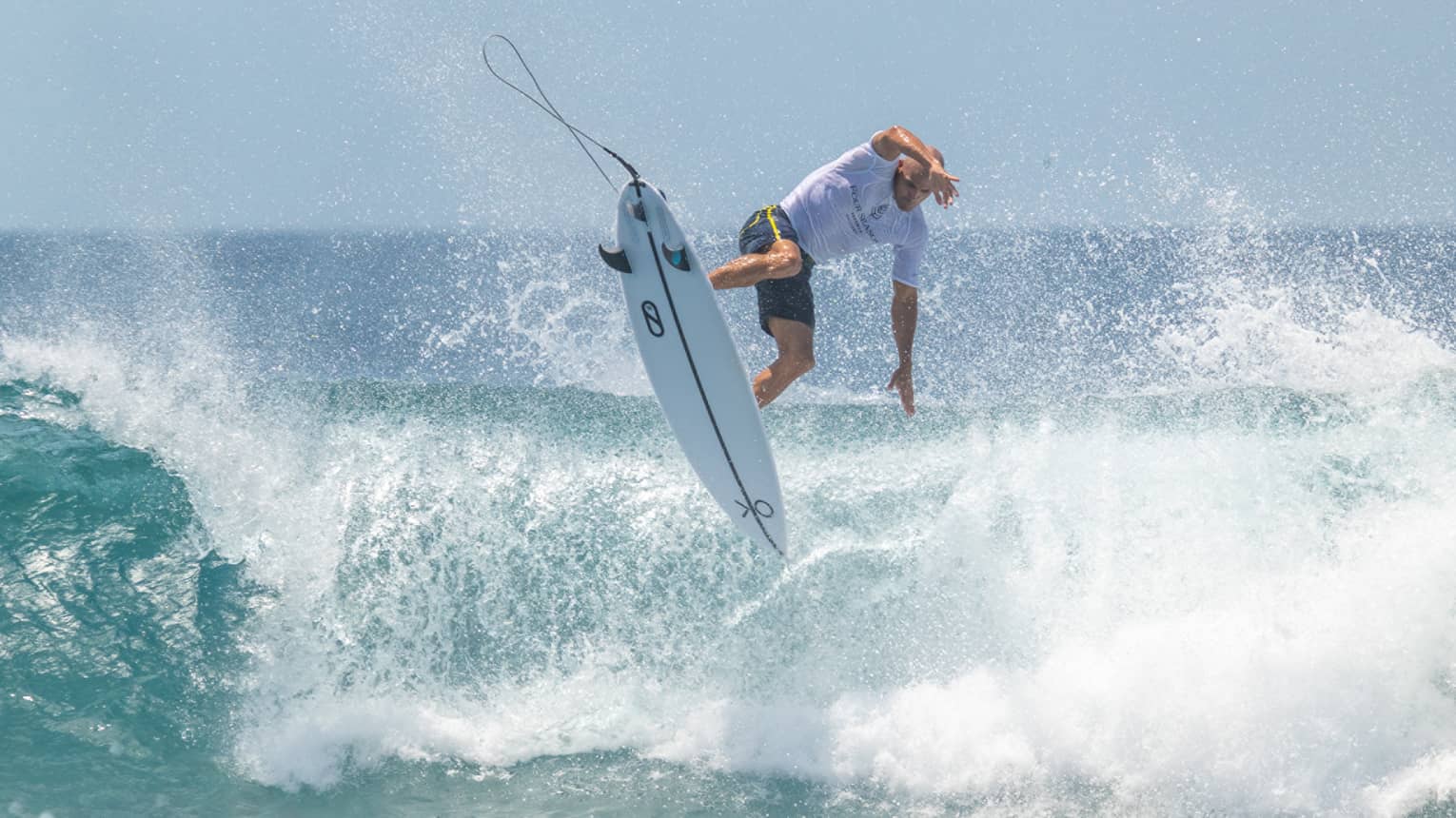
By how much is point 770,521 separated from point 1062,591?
1689 mm

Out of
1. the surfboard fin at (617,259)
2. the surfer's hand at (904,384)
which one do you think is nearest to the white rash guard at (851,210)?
the surfer's hand at (904,384)

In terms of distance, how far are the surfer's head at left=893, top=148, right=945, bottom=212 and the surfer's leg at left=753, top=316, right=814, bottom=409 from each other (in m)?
0.80

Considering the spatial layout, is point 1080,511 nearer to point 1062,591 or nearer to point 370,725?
point 1062,591

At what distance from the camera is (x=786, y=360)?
6078 millimetres

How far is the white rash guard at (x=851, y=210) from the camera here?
5902 mm

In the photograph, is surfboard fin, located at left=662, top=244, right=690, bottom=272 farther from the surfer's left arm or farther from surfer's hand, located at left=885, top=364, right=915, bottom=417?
surfer's hand, located at left=885, top=364, right=915, bottom=417

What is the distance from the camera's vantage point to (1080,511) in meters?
6.79

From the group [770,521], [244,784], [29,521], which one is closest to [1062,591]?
[770,521]

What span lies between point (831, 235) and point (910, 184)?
479 mm

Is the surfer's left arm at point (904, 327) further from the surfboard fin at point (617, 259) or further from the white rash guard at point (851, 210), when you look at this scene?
the surfboard fin at point (617, 259)

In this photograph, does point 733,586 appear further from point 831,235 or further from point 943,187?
point 943,187

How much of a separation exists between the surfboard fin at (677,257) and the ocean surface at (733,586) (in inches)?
74.7

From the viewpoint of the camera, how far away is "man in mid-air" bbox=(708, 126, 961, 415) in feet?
19.2

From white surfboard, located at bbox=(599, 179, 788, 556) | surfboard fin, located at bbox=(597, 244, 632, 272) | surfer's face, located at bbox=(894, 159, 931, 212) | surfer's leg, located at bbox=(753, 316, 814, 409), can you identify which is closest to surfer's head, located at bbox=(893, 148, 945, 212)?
surfer's face, located at bbox=(894, 159, 931, 212)
